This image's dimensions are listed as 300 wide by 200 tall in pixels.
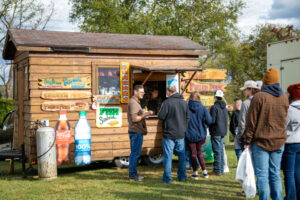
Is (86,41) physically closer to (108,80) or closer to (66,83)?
(108,80)

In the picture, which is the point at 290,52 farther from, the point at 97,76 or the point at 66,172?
the point at 66,172

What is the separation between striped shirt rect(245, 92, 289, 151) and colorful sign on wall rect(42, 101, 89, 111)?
4.82 metres

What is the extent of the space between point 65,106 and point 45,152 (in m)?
1.24

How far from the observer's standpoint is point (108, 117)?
876 centimetres

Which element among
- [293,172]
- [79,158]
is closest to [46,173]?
[79,158]

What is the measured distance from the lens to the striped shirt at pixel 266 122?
4.54 metres

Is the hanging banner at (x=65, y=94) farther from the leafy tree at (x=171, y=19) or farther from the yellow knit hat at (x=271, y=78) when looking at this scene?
the leafy tree at (x=171, y=19)

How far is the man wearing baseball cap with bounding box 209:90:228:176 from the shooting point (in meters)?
7.74

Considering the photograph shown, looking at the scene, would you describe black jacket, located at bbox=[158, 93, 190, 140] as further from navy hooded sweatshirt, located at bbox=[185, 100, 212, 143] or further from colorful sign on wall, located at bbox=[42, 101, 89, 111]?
colorful sign on wall, located at bbox=[42, 101, 89, 111]

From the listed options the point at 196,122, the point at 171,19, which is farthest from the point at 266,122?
the point at 171,19

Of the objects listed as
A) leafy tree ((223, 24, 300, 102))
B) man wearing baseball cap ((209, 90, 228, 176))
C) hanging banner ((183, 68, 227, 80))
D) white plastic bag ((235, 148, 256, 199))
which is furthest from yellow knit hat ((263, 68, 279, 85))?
leafy tree ((223, 24, 300, 102))

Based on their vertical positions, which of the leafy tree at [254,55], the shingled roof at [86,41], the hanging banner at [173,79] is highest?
the leafy tree at [254,55]

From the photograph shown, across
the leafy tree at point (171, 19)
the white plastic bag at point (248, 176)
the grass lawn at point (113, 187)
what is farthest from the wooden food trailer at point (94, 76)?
the leafy tree at point (171, 19)

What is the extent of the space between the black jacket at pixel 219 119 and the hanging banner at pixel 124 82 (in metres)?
2.24
